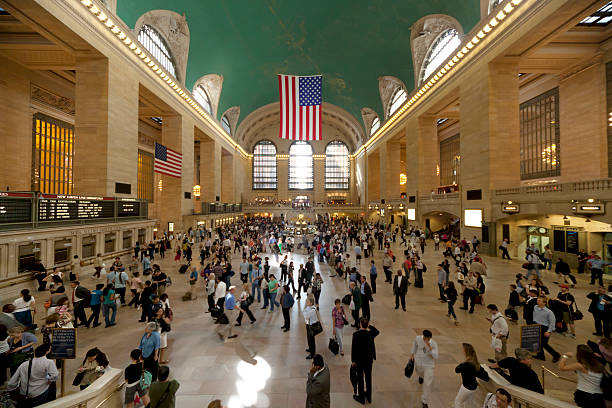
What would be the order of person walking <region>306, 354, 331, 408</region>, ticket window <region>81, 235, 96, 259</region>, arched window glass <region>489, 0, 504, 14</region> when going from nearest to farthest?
person walking <region>306, 354, 331, 408</region>
ticket window <region>81, 235, 96, 259</region>
arched window glass <region>489, 0, 504, 14</region>

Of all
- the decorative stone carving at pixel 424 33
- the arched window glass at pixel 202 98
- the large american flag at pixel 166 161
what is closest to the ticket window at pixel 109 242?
the large american flag at pixel 166 161

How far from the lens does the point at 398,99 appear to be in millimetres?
29469

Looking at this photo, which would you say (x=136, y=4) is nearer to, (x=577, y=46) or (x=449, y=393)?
(x=449, y=393)

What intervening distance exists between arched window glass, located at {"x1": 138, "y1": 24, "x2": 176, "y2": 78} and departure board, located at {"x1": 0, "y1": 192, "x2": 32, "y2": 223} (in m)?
13.9

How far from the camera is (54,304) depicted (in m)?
5.31

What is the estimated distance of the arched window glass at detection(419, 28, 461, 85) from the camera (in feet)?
63.8

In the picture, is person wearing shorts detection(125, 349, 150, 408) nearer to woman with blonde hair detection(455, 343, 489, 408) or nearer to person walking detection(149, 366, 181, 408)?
person walking detection(149, 366, 181, 408)

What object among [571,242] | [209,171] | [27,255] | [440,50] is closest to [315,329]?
[27,255]

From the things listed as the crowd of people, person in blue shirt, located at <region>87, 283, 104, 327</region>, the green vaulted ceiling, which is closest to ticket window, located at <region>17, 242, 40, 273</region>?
the crowd of people

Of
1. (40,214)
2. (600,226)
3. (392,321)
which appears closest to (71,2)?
(40,214)

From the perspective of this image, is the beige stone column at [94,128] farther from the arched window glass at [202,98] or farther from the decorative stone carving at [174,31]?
the arched window glass at [202,98]

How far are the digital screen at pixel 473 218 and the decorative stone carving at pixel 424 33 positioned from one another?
13138mm

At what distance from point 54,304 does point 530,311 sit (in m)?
9.57

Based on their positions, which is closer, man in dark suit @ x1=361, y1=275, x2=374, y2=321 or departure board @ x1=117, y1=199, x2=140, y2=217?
man in dark suit @ x1=361, y1=275, x2=374, y2=321
